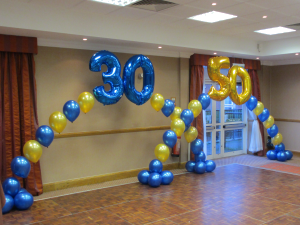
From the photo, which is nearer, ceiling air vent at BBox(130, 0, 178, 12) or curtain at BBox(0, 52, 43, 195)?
ceiling air vent at BBox(130, 0, 178, 12)

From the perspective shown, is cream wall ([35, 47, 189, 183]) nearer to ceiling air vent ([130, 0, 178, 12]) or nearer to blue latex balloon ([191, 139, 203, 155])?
blue latex balloon ([191, 139, 203, 155])

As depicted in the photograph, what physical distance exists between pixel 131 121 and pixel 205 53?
247 centimetres

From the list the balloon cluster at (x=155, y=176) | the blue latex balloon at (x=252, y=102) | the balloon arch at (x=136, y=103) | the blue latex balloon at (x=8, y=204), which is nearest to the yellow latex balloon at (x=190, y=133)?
the balloon arch at (x=136, y=103)

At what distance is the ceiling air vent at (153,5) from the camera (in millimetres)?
4691

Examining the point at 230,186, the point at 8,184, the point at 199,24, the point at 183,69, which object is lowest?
the point at 230,186

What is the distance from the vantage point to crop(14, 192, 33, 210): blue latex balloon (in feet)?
15.0

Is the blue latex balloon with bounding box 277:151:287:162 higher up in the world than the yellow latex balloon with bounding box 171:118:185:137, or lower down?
lower down

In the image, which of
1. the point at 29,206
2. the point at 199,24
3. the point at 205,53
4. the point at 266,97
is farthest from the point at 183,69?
the point at 29,206

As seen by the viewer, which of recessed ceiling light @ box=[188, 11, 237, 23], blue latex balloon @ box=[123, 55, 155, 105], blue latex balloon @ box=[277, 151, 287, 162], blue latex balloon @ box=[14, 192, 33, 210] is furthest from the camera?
blue latex balloon @ box=[277, 151, 287, 162]

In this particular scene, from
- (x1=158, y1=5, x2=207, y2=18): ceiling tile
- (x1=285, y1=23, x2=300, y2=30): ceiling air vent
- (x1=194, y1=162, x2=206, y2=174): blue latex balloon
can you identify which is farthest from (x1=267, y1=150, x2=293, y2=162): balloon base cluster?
(x1=158, y1=5, x2=207, y2=18): ceiling tile

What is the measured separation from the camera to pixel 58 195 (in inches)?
212

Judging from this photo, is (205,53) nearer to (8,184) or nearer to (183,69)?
(183,69)

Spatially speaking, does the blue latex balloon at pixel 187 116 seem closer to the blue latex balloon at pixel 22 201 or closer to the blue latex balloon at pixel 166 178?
the blue latex balloon at pixel 166 178

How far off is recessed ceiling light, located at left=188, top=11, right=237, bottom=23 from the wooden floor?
3.05 m
